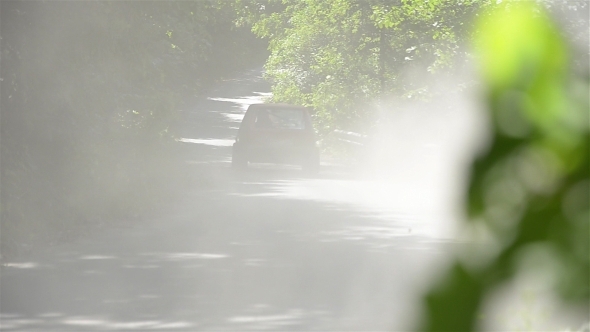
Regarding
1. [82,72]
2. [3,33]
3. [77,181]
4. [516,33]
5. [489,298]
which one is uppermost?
[516,33]

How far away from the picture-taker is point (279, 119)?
20453mm

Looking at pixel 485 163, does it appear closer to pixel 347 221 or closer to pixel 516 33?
pixel 516 33

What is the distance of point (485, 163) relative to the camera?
1.60 feet

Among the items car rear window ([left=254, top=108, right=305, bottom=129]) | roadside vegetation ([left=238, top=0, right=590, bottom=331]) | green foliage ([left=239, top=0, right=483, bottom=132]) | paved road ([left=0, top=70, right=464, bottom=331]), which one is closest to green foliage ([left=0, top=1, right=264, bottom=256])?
paved road ([left=0, top=70, right=464, bottom=331])

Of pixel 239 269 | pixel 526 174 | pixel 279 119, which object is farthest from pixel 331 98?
pixel 526 174

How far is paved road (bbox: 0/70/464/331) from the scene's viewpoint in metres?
6.54

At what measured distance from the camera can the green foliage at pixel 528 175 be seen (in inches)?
18.3

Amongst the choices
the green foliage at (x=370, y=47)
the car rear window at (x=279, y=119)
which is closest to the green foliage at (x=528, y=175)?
the car rear window at (x=279, y=119)

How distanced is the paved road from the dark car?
451cm

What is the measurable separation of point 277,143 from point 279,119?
1084mm

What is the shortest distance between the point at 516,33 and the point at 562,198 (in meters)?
0.08

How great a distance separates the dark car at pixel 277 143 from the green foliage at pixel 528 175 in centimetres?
1868

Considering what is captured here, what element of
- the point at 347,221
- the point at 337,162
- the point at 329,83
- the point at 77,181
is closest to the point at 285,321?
the point at 347,221

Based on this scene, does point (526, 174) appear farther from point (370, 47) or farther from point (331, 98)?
point (370, 47)
